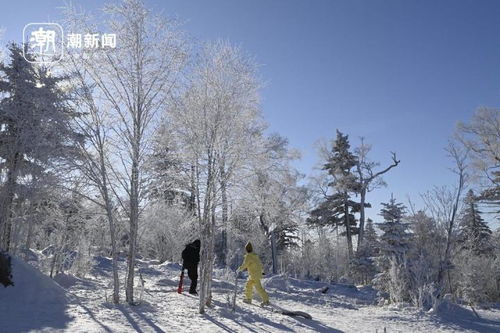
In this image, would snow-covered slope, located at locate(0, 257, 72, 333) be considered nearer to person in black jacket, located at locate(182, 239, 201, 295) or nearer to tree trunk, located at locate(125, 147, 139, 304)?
tree trunk, located at locate(125, 147, 139, 304)

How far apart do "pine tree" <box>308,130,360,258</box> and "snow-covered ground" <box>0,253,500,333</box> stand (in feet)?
47.6

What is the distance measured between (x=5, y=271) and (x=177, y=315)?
3.50 m

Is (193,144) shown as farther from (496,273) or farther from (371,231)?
(371,231)

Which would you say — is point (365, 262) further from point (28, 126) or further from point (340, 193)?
point (28, 126)

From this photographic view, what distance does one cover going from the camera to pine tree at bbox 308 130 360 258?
80.2 ft

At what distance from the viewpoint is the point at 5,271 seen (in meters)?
7.07

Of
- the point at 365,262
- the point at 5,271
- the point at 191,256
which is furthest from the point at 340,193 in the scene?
the point at 5,271

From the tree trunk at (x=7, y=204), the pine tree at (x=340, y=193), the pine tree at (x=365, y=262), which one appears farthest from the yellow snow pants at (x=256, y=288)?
the pine tree at (x=340, y=193)

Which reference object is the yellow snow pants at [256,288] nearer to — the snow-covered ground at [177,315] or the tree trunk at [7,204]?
the snow-covered ground at [177,315]

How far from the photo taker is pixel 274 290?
40.3ft

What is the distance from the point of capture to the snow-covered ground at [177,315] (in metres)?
5.62

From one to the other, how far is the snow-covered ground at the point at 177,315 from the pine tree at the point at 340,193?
1451 cm

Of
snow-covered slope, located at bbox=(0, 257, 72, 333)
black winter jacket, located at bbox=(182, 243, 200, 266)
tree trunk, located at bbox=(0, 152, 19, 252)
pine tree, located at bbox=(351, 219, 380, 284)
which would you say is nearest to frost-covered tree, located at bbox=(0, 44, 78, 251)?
tree trunk, located at bbox=(0, 152, 19, 252)

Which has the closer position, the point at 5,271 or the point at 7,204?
the point at 5,271
